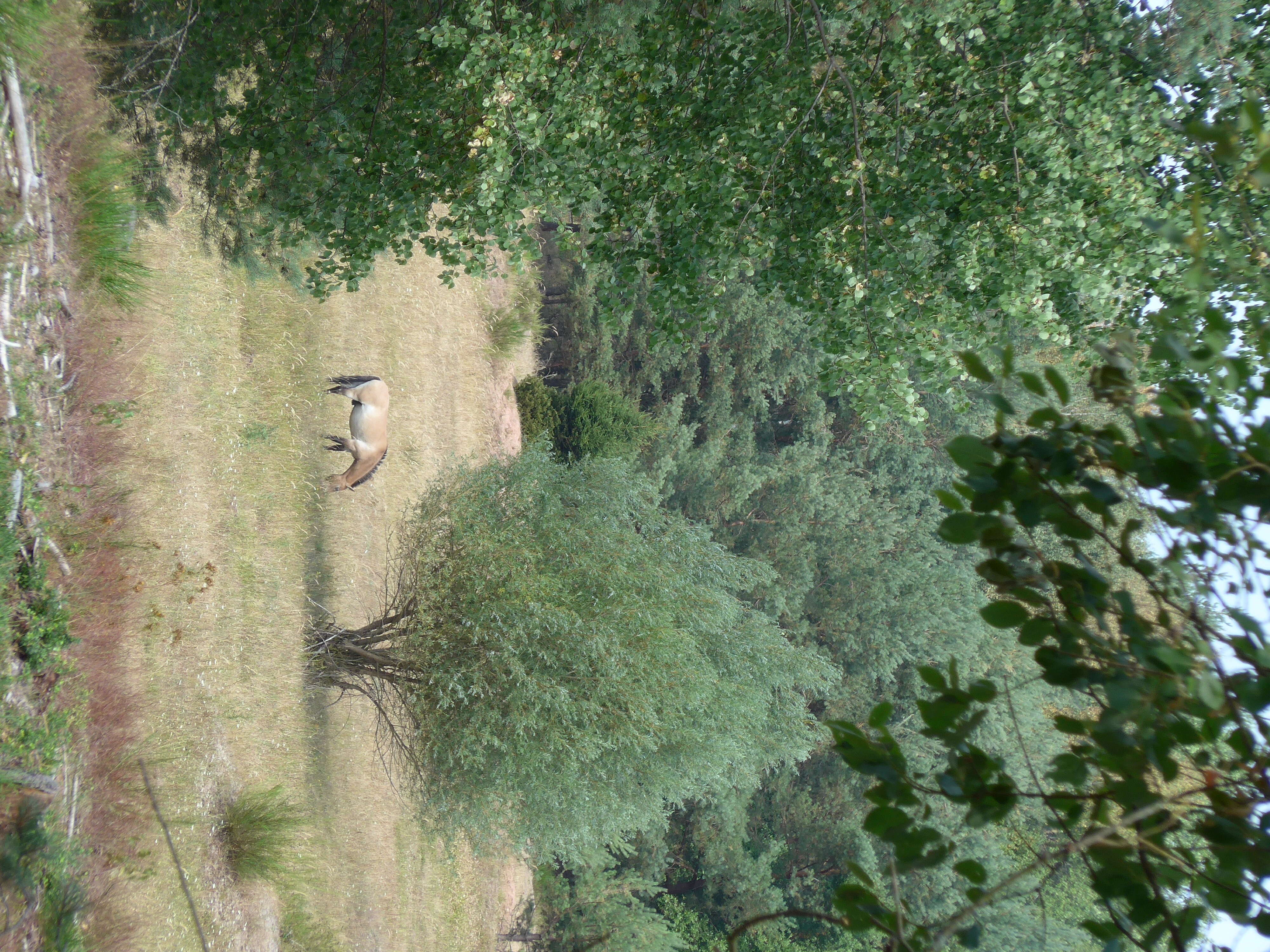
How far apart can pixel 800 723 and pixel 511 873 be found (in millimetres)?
5161

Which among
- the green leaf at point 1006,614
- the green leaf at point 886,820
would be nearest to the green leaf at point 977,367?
the green leaf at point 1006,614

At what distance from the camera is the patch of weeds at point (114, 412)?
5633 millimetres

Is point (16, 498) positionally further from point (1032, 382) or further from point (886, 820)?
point (1032, 382)

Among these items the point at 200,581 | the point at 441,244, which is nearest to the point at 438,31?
the point at 441,244

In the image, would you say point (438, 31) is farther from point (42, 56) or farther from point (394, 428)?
point (394, 428)

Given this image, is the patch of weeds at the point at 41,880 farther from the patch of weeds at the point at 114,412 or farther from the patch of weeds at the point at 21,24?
the patch of weeds at the point at 21,24

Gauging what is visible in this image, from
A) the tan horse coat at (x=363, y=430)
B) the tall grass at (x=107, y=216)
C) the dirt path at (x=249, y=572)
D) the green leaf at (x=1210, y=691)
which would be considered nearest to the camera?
the green leaf at (x=1210, y=691)

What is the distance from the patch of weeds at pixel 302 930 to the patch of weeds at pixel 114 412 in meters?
4.32

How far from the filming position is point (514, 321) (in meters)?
13.5

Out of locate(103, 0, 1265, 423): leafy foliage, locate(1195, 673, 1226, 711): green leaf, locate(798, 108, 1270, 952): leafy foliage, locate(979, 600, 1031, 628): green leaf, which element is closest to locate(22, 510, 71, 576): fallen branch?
locate(103, 0, 1265, 423): leafy foliage

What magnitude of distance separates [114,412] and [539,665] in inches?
152

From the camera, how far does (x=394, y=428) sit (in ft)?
36.5

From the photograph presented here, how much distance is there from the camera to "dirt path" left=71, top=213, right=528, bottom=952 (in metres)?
5.97

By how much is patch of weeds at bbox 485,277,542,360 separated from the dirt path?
86.2 inches
